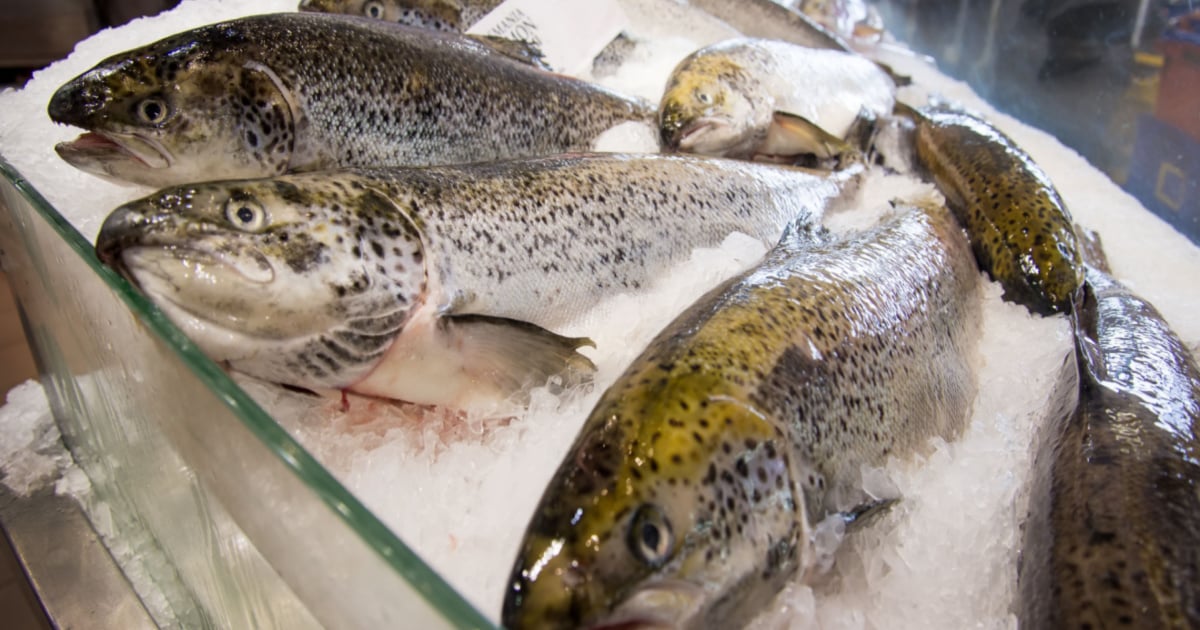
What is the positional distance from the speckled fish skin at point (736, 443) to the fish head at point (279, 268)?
0.36 metres

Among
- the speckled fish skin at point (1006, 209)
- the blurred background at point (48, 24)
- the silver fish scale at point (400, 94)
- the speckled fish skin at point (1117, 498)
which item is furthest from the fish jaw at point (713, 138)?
the blurred background at point (48, 24)

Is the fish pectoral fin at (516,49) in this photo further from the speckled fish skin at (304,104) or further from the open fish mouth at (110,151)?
the open fish mouth at (110,151)

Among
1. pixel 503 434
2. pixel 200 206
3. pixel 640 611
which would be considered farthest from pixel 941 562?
pixel 200 206

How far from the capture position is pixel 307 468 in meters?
0.63

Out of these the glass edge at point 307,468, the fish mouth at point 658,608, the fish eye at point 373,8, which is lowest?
the fish mouth at point 658,608

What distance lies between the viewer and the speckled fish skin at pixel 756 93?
188 cm

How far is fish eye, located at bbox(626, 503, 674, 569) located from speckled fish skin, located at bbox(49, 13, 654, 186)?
931mm

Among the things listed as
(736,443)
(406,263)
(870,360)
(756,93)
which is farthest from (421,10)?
(736,443)


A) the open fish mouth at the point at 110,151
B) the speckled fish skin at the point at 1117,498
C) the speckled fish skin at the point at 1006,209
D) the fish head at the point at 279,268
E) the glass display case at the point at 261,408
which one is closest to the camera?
the glass display case at the point at 261,408

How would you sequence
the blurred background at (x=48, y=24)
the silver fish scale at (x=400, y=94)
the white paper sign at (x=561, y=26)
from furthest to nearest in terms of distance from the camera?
the blurred background at (x=48, y=24)
the white paper sign at (x=561, y=26)
the silver fish scale at (x=400, y=94)

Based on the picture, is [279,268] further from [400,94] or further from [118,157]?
[400,94]

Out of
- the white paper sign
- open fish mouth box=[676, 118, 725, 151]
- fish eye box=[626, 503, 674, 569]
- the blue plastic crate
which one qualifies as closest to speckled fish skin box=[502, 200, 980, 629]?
fish eye box=[626, 503, 674, 569]

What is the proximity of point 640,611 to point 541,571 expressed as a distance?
97 millimetres

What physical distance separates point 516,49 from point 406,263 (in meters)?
1.02
